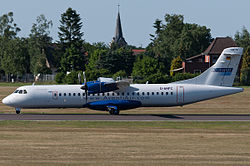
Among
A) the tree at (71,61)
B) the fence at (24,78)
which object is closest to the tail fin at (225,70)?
the tree at (71,61)

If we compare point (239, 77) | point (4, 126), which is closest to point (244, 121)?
point (4, 126)

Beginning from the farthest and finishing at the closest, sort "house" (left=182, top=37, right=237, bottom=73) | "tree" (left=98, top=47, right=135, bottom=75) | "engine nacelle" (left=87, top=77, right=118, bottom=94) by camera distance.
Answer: "tree" (left=98, top=47, right=135, bottom=75) < "house" (left=182, top=37, right=237, bottom=73) < "engine nacelle" (left=87, top=77, right=118, bottom=94)

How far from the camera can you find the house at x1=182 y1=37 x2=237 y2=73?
339 ft

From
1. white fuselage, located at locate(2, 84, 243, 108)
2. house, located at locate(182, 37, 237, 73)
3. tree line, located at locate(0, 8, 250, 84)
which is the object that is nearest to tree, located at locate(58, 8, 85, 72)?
tree line, located at locate(0, 8, 250, 84)

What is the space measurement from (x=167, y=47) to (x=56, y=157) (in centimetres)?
11500

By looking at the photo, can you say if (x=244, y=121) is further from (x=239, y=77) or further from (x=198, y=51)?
(x=198, y=51)

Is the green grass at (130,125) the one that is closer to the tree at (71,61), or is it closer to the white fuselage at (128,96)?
the white fuselage at (128,96)

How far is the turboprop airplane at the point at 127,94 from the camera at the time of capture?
3909 centimetres

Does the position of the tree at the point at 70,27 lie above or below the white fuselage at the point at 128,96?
above

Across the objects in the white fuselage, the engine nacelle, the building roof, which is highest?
the building roof

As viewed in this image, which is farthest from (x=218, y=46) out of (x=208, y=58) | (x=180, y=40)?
(x=180, y=40)

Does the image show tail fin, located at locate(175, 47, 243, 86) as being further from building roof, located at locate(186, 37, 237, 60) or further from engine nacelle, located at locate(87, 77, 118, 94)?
building roof, located at locate(186, 37, 237, 60)

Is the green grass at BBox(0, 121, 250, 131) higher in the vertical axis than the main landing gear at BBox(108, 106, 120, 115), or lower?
lower

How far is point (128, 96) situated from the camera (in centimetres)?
3947
